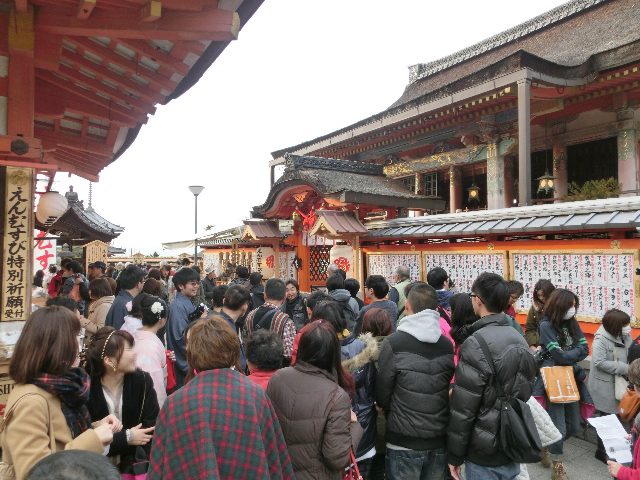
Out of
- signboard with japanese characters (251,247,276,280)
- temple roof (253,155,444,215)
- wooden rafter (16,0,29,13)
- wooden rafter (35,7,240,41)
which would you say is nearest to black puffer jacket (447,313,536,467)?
wooden rafter (35,7,240,41)

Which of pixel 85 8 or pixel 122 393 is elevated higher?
pixel 85 8

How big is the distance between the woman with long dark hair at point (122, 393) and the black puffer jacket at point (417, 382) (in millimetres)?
1617

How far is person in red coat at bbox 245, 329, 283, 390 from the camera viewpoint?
2914 millimetres

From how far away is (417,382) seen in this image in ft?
10.3

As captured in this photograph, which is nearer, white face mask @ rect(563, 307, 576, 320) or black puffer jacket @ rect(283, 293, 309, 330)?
white face mask @ rect(563, 307, 576, 320)

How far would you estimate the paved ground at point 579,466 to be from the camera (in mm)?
4584

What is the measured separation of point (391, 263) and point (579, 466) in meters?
5.46

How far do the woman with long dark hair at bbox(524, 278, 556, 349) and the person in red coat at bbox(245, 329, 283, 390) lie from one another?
3744mm

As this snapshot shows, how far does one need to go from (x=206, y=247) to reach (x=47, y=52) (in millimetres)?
17382

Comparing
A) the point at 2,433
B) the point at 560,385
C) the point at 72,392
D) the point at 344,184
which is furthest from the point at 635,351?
the point at 344,184

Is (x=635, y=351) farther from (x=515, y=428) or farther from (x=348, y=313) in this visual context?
(x=348, y=313)

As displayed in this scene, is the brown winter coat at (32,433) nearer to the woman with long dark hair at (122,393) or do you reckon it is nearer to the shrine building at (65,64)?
the woman with long dark hair at (122,393)

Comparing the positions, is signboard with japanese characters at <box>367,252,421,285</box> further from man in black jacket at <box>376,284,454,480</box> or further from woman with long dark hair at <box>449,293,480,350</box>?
→ man in black jacket at <box>376,284,454,480</box>

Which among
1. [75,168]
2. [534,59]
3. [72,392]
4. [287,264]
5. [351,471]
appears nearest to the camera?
[72,392]
